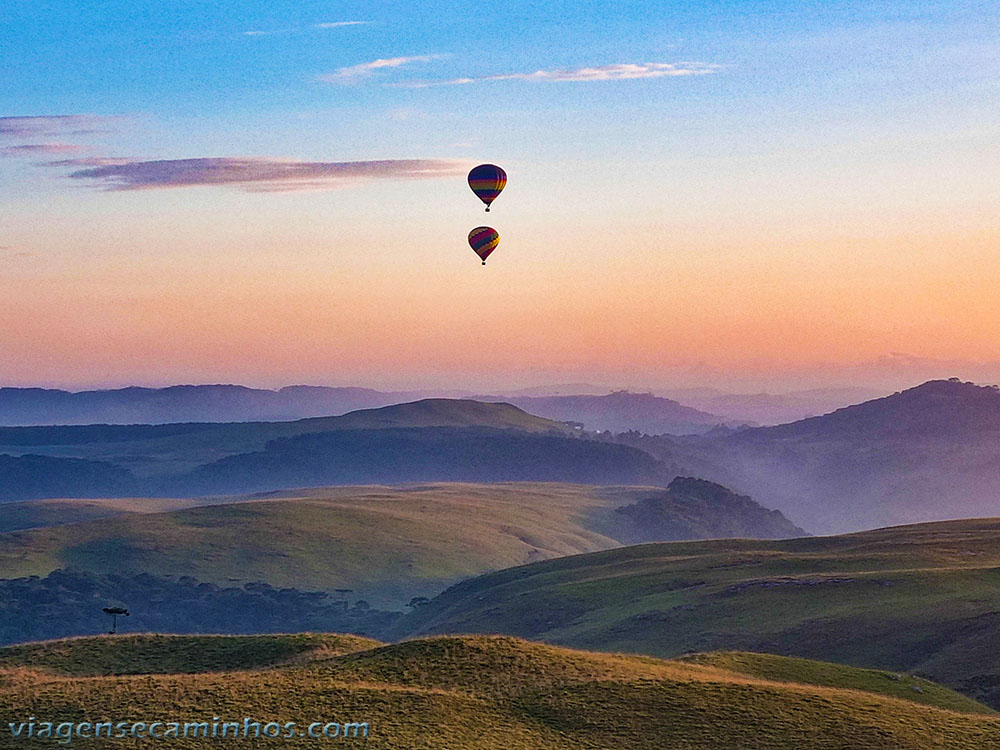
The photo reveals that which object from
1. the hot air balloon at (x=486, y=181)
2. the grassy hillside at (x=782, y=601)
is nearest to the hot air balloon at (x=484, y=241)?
the hot air balloon at (x=486, y=181)

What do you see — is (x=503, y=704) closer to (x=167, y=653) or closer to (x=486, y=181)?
(x=167, y=653)

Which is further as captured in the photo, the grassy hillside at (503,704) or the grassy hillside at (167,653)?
the grassy hillside at (167,653)

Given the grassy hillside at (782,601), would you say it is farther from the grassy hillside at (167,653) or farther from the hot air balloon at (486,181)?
the hot air balloon at (486,181)

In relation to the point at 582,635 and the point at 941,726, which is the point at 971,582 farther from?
the point at 941,726

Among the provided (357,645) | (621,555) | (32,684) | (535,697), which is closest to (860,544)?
(621,555)

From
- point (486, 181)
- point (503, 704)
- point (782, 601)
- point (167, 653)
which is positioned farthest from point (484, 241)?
point (503, 704)

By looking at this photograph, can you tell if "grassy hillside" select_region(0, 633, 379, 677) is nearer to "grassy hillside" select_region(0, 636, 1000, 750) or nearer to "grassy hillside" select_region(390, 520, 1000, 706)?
"grassy hillside" select_region(0, 636, 1000, 750)
